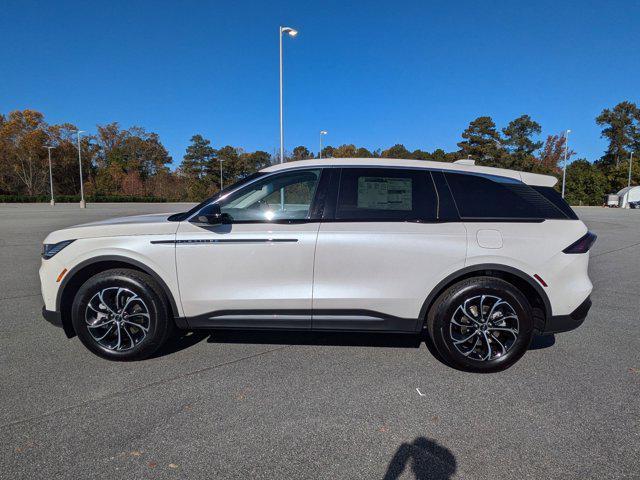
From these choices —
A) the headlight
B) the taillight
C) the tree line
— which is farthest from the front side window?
the tree line

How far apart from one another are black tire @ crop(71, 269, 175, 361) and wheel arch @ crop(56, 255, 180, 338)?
0.07 metres

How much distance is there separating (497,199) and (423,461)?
7.39 ft

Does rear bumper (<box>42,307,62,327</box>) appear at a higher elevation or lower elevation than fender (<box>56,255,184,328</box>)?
lower

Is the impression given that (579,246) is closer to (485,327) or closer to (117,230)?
(485,327)

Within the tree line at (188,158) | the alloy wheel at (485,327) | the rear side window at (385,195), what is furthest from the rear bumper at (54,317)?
the tree line at (188,158)

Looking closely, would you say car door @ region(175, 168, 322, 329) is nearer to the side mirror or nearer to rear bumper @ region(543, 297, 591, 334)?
the side mirror

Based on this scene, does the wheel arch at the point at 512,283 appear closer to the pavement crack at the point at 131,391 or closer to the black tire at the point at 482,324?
the black tire at the point at 482,324

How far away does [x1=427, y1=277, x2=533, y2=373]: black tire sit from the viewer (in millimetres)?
3383

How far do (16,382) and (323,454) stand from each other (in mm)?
2607

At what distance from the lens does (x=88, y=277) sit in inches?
147

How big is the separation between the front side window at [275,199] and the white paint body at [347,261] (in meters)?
0.13

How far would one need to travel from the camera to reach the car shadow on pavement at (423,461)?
7.33 feet

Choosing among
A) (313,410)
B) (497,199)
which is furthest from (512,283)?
(313,410)

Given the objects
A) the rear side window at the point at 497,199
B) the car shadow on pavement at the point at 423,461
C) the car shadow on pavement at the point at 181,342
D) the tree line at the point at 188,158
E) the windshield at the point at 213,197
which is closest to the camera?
the car shadow on pavement at the point at 423,461
